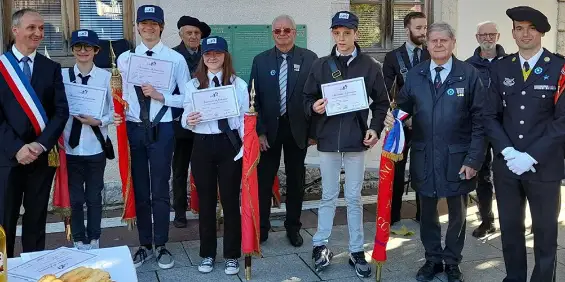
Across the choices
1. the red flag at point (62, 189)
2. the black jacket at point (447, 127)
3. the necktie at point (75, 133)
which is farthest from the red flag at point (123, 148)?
the black jacket at point (447, 127)

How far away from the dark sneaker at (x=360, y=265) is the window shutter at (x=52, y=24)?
4.33 meters

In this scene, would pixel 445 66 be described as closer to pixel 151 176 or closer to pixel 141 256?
pixel 151 176

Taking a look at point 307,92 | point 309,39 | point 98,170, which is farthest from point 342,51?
point 309,39

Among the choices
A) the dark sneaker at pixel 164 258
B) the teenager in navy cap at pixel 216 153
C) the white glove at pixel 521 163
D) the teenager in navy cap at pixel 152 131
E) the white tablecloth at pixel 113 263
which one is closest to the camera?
the white tablecloth at pixel 113 263

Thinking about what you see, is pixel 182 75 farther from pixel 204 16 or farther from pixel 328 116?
pixel 204 16

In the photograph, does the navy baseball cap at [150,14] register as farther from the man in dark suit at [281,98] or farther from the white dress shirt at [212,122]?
the man in dark suit at [281,98]

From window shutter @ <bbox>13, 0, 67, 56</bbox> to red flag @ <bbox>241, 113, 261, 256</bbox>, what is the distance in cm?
349

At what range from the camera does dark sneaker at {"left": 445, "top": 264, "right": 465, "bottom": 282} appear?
Answer: 458 cm

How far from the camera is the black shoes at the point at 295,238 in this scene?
18.2 ft

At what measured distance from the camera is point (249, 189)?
4.60 metres

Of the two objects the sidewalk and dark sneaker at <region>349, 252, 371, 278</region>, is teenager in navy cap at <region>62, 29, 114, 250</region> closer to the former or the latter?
the sidewalk

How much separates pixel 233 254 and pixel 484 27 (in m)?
3.39

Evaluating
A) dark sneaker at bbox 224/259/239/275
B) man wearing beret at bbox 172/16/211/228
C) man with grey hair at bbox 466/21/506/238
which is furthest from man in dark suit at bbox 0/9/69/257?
man with grey hair at bbox 466/21/506/238

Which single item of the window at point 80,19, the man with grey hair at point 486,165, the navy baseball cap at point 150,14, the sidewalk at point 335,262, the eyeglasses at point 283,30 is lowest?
the sidewalk at point 335,262
